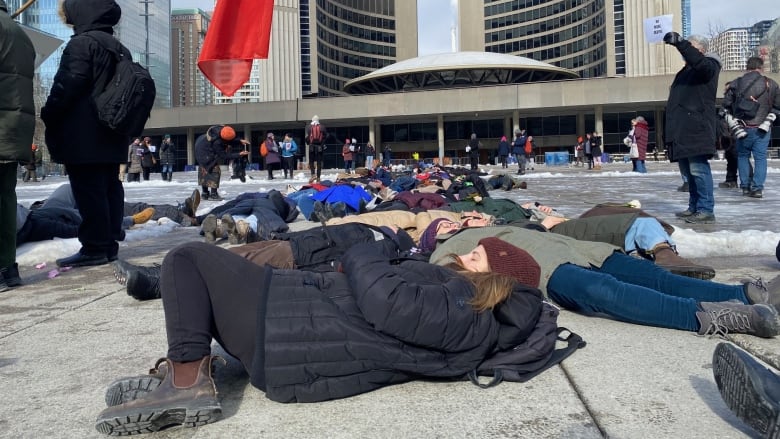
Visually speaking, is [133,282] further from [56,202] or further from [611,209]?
[56,202]

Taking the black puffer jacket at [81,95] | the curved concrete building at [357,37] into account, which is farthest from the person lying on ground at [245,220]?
the curved concrete building at [357,37]

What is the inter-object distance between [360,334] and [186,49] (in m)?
141

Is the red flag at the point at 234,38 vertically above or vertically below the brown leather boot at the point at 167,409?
above

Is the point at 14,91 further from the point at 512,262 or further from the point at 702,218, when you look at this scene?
the point at 702,218

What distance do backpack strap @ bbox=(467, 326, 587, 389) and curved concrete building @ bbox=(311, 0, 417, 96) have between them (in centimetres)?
7626

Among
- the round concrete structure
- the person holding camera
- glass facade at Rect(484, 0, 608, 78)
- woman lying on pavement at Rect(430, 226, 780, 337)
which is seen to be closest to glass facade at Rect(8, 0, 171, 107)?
the round concrete structure

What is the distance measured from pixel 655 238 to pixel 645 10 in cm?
Answer: 6948

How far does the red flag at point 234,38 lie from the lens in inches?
316

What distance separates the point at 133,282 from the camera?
3.70 meters

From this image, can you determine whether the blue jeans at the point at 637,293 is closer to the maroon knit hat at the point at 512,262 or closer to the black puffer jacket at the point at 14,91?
the maroon knit hat at the point at 512,262

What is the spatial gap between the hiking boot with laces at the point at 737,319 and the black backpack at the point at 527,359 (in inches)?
31.6

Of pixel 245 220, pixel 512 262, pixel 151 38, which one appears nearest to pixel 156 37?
pixel 151 38

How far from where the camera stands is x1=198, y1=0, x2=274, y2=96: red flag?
26.3ft

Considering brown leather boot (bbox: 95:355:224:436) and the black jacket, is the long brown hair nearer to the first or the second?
brown leather boot (bbox: 95:355:224:436)
